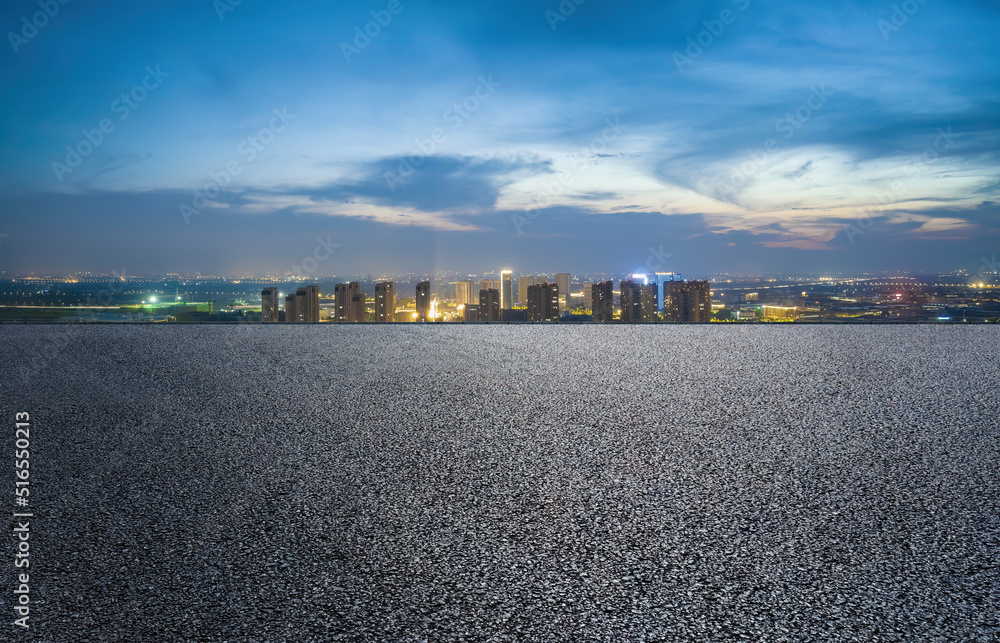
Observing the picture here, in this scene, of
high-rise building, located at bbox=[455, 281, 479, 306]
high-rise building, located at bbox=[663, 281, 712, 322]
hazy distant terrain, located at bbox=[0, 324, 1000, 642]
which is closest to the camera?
hazy distant terrain, located at bbox=[0, 324, 1000, 642]

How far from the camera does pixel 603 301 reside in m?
10.3

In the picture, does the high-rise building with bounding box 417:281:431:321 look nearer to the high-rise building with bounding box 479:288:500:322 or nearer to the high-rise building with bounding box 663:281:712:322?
the high-rise building with bounding box 479:288:500:322

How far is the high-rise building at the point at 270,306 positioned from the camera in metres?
10.2

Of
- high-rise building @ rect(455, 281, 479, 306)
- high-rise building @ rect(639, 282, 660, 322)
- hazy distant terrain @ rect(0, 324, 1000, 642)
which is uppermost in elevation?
high-rise building @ rect(455, 281, 479, 306)

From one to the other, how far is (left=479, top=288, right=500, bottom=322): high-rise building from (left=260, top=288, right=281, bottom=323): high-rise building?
3.28 metres

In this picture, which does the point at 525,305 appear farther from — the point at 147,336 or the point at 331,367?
the point at 147,336

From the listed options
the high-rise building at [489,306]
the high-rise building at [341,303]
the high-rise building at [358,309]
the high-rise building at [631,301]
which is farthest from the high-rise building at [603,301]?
the high-rise building at [341,303]

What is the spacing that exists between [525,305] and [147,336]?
5.56m

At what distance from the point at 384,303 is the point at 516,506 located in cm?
792

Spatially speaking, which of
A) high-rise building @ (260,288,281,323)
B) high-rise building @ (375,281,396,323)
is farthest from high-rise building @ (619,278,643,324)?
high-rise building @ (260,288,281,323)

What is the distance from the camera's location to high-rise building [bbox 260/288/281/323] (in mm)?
10195

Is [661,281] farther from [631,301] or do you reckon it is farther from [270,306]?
[270,306]

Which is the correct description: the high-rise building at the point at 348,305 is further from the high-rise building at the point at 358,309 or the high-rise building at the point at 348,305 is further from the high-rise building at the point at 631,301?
the high-rise building at the point at 631,301

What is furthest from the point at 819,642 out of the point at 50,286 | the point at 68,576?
the point at 50,286
